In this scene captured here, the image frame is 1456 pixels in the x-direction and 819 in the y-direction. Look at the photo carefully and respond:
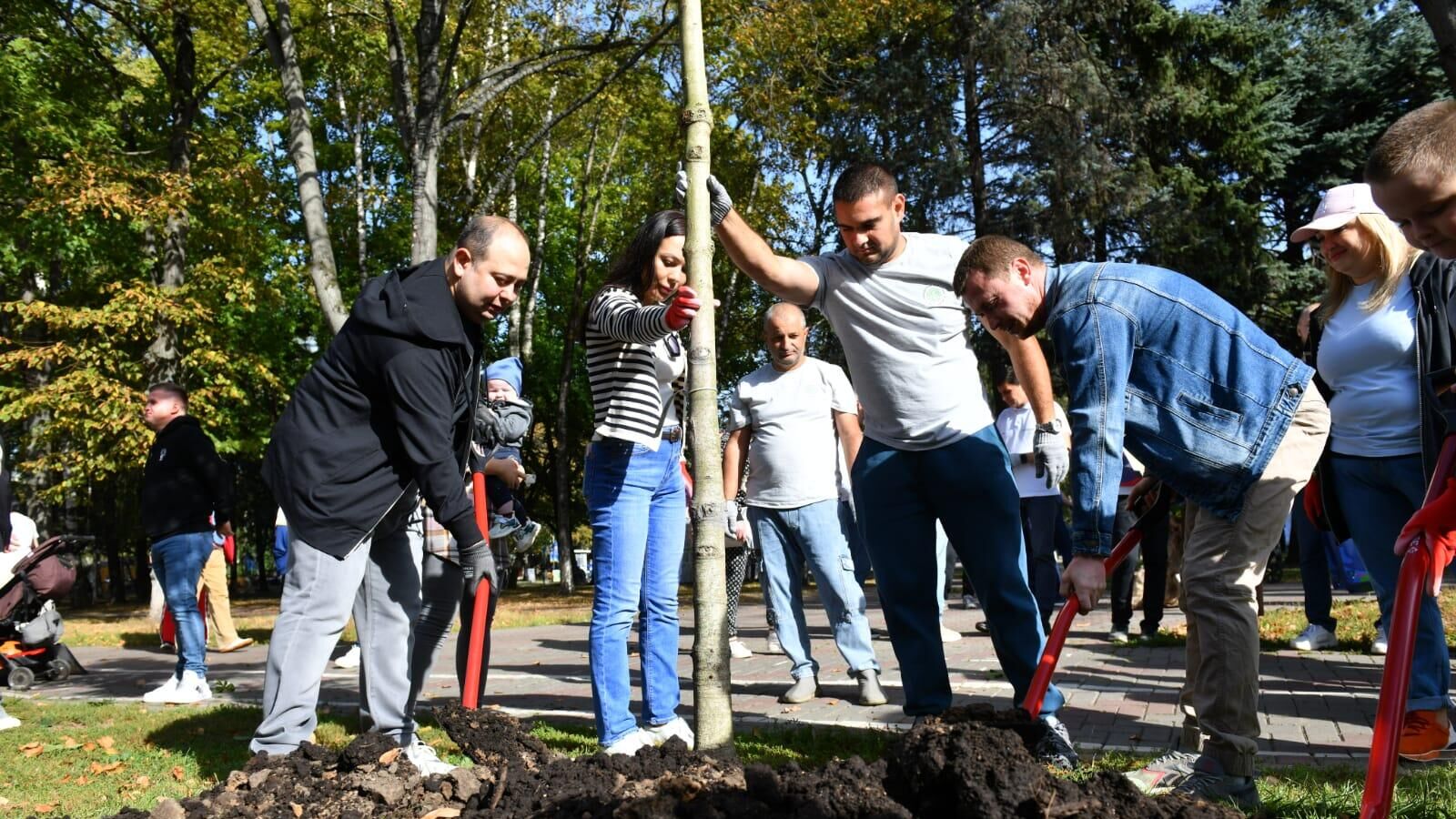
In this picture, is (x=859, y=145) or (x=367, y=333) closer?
(x=367, y=333)

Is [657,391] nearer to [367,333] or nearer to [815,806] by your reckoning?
[367,333]

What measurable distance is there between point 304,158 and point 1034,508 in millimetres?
6331

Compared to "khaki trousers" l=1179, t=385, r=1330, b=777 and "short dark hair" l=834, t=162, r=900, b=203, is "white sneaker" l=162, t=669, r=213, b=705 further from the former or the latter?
"khaki trousers" l=1179, t=385, r=1330, b=777

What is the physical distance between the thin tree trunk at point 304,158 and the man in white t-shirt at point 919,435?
18.3 ft

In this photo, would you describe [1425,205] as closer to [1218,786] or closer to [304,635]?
[1218,786]

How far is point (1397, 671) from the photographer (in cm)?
260

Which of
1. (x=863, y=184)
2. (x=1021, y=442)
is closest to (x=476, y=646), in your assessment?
(x=863, y=184)

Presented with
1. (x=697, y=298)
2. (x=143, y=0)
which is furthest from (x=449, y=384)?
(x=143, y=0)

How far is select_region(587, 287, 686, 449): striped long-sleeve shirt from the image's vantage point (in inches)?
178

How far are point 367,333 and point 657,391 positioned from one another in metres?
1.27

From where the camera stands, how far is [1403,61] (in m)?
23.1

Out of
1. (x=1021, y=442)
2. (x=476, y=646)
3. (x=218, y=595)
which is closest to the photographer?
(x=476, y=646)

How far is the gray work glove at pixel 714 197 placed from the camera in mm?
3852

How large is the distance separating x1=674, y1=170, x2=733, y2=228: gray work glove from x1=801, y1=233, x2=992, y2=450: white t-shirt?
587 millimetres
